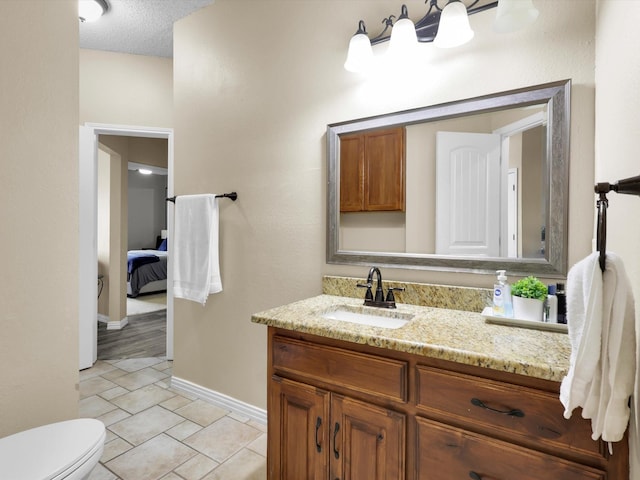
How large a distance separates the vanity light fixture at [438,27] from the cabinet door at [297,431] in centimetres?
154

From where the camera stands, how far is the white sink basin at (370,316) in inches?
60.4

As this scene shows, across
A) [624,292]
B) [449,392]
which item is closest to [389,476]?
[449,392]

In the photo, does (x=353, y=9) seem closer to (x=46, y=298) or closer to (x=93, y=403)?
(x=46, y=298)

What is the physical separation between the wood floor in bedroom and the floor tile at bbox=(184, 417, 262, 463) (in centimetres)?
154

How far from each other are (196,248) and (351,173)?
1.20 meters

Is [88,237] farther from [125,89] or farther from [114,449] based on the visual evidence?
[114,449]

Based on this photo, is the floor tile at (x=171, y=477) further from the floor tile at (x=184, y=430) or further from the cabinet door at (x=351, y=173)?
the cabinet door at (x=351, y=173)

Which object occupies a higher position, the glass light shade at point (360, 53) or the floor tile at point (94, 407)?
the glass light shade at point (360, 53)

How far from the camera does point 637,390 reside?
76 centimetres

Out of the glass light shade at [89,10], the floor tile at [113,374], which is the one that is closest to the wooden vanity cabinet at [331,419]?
the floor tile at [113,374]

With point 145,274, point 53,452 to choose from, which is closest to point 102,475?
point 53,452

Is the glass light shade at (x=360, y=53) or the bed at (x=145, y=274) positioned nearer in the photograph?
the glass light shade at (x=360, y=53)

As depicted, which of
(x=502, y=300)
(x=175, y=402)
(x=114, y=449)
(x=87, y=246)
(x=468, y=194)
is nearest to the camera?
(x=502, y=300)

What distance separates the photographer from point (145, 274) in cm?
593
